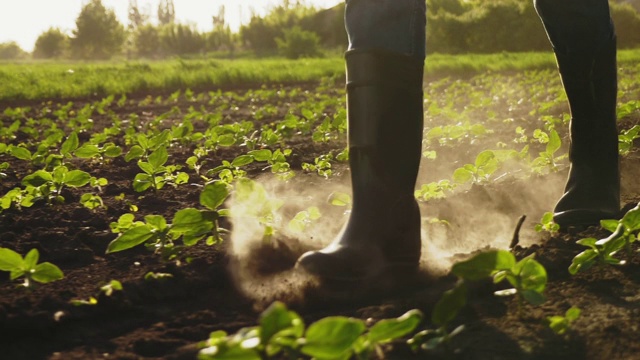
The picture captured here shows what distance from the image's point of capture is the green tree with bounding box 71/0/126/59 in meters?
55.1

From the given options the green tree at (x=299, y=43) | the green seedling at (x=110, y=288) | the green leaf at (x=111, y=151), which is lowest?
the green seedling at (x=110, y=288)

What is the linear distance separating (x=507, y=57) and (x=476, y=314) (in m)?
17.4

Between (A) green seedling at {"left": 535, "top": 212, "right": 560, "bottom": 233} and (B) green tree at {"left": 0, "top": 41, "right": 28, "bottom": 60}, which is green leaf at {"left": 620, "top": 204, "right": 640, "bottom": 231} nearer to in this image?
(A) green seedling at {"left": 535, "top": 212, "right": 560, "bottom": 233}

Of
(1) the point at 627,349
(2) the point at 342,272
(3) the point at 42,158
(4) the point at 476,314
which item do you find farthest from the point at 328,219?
(3) the point at 42,158

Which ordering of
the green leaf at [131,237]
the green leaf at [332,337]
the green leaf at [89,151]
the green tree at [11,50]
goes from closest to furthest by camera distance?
1. the green leaf at [332,337]
2. the green leaf at [131,237]
3. the green leaf at [89,151]
4. the green tree at [11,50]

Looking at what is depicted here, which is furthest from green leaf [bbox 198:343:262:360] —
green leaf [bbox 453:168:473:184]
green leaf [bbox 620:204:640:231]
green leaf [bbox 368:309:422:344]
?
green leaf [bbox 453:168:473:184]

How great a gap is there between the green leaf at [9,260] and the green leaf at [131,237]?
0.21m

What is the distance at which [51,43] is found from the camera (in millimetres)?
64375

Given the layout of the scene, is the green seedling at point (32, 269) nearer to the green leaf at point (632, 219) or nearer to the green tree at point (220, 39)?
the green leaf at point (632, 219)

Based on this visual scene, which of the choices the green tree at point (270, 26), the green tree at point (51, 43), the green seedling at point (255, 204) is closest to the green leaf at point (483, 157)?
the green seedling at point (255, 204)

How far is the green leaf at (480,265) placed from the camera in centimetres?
119

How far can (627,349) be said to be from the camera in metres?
1.16

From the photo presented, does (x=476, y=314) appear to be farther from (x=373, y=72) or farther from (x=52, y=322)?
(x=52, y=322)

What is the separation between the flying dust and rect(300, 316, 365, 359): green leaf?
0.62 metres
